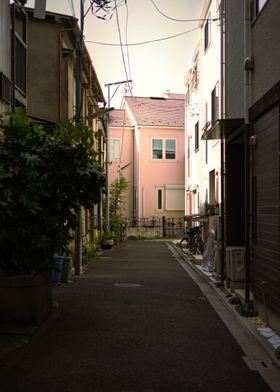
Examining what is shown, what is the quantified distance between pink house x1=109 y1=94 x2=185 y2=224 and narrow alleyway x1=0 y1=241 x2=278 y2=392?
26.6 m

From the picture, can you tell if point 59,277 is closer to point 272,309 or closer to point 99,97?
point 272,309

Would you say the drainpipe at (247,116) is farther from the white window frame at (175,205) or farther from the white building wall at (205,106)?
the white window frame at (175,205)

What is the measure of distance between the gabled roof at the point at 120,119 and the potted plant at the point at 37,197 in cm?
3036

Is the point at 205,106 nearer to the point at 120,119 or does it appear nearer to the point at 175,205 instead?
the point at 175,205

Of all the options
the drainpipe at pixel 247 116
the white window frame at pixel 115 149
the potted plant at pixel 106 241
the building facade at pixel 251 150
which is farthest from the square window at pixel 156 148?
the drainpipe at pixel 247 116

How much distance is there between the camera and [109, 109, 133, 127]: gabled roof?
40125 millimetres

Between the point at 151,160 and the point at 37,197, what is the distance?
3063 cm

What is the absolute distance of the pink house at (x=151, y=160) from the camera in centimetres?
3875

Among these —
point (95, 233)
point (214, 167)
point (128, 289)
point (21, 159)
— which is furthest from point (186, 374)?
point (95, 233)

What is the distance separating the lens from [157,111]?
40.3 meters

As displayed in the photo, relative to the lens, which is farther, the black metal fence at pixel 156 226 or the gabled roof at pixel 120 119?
the gabled roof at pixel 120 119

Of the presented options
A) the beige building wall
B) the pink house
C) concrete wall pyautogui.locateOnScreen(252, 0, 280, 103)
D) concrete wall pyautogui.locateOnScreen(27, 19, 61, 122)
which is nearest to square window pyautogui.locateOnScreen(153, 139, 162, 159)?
the pink house

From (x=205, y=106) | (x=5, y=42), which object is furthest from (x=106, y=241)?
(x=5, y=42)

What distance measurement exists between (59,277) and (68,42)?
846 cm
